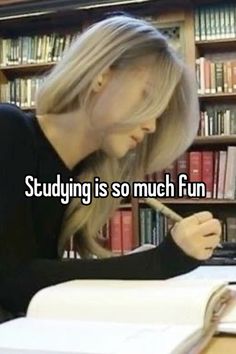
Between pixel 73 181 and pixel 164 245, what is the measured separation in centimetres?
28

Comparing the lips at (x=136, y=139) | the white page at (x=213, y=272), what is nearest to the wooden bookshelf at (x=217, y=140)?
the white page at (x=213, y=272)

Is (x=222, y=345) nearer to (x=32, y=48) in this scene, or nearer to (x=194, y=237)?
(x=194, y=237)

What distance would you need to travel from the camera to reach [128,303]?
25.1 inches

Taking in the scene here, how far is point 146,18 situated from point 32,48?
64cm

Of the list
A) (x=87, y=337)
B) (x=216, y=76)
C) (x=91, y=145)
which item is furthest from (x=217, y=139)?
(x=87, y=337)

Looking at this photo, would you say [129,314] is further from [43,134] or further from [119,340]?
[43,134]

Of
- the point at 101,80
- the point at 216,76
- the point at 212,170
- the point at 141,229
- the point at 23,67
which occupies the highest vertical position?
the point at 23,67

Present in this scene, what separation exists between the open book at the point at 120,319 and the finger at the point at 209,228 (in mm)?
144

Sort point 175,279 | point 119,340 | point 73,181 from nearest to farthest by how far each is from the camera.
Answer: point 119,340 < point 175,279 < point 73,181

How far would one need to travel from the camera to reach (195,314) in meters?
0.61

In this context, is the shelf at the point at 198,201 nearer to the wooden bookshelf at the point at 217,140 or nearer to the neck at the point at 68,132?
the wooden bookshelf at the point at 217,140

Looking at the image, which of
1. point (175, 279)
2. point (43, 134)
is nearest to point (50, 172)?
point (43, 134)

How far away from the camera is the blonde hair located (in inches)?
38.0

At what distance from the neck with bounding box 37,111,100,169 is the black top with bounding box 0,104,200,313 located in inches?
0.6
